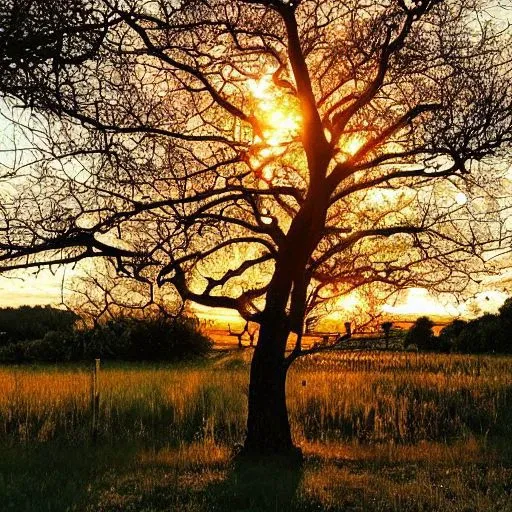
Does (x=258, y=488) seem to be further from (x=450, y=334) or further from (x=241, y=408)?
(x=450, y=334)

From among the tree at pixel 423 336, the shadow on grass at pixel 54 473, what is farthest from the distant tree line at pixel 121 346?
the shadow on grass at pixel 54 473

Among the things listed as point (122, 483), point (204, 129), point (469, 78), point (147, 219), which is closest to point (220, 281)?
point (147, 219)

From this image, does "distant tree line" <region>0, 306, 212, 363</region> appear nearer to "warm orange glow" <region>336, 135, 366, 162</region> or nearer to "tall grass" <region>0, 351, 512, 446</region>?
"tall grass" <region>0, 351, 512, 446</region>

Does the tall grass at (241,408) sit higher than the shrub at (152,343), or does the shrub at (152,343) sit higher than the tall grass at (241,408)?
the shrub at (152,343)

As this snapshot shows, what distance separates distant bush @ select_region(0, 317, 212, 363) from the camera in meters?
40.4

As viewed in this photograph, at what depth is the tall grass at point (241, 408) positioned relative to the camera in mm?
16484

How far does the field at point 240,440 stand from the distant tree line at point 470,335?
1524 centimetres

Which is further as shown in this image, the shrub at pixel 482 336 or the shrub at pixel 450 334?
the shrub at pixel 450 334

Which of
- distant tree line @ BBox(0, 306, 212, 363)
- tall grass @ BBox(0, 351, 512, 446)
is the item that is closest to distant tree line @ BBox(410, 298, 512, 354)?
distant tree line @ BBox(0, 306, 212, 363)

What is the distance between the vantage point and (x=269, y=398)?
13180 millimetres

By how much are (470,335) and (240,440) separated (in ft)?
100.0

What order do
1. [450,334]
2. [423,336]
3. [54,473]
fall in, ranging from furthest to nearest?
[450,334] < [423,336] < [54,473]

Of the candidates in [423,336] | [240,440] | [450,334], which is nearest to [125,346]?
[423,336]

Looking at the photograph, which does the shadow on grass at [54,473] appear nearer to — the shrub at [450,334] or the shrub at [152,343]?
the shrub at [152,343]
